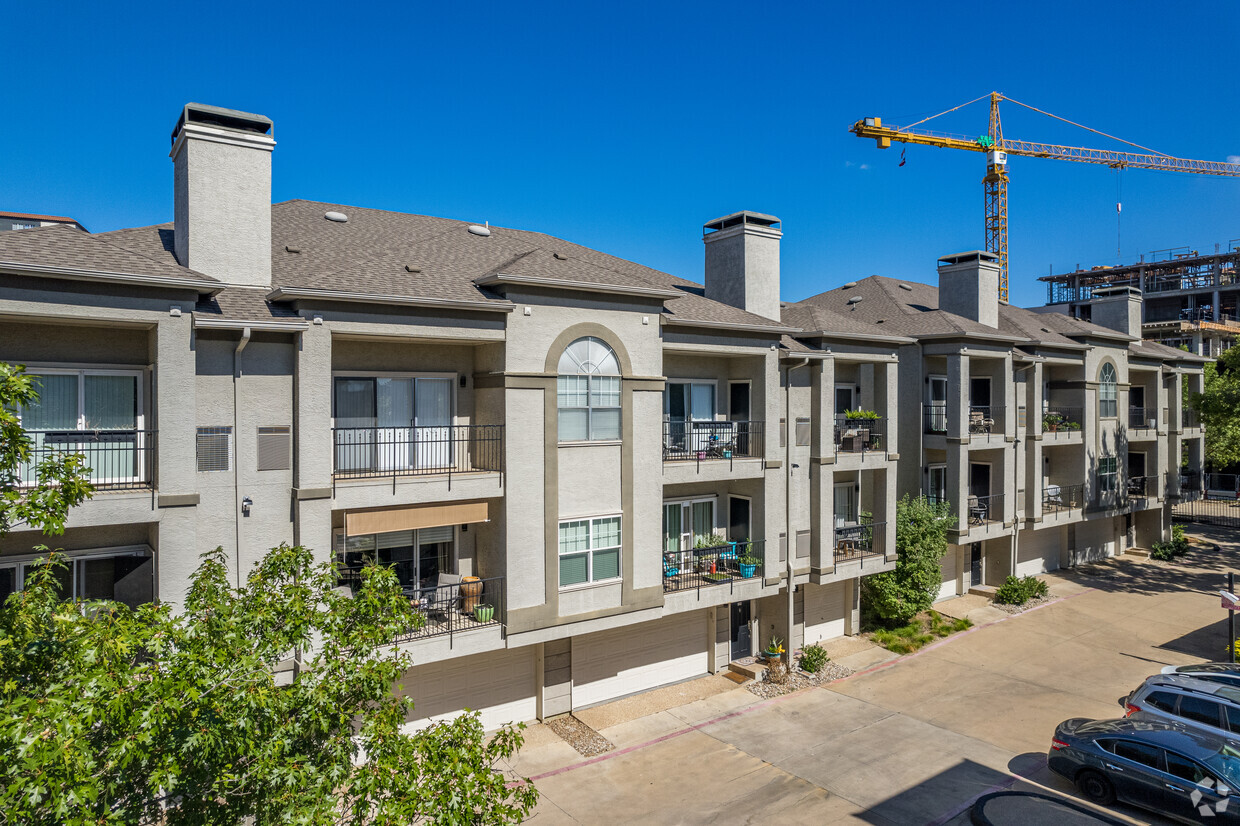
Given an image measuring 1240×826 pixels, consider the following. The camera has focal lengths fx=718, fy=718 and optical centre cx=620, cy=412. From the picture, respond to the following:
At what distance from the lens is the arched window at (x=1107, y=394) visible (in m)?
34.8

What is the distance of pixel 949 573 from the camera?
1191 inches

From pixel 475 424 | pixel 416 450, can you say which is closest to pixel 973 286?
pixel 475 424

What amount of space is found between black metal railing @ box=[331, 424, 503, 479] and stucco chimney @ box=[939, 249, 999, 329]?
2362cm

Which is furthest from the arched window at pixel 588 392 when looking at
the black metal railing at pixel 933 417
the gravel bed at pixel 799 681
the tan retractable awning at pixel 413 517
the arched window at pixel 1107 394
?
the arched window at pixel 1107 394

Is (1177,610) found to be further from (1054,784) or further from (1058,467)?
(1054,784)

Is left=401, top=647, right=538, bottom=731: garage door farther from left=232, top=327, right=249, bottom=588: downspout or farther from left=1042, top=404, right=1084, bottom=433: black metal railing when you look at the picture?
left=1042, top=404, right=1084, bottom=433: black metal railing

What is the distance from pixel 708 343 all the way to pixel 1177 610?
79.0 ft

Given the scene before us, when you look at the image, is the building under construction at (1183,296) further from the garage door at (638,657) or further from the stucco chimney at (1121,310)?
the garage door at (638,657)

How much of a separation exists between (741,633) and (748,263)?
12.1 metres

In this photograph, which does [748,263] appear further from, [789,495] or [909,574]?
[909,574]

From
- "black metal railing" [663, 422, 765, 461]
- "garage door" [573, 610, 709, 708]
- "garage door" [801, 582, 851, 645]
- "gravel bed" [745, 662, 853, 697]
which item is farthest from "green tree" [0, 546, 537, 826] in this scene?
"garage door" [801, 582, 851, 645]

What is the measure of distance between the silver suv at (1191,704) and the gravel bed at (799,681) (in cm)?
749

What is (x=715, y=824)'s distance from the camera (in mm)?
14727

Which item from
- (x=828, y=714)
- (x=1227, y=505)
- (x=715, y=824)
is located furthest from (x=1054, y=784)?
(x=1227, y=505)
